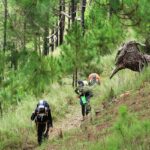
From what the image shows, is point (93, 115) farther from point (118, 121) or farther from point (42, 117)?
point (118, 121)

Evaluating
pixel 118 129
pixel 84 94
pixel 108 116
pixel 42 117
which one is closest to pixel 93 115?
pixel 84 94

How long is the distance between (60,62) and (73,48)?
0.66 m

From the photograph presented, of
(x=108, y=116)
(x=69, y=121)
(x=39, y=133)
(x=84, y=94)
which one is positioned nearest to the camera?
(x=108, y=116)

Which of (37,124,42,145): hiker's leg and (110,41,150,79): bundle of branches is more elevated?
(110,41,150,79): bundle of branches

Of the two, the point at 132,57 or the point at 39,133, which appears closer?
the point at 39,133

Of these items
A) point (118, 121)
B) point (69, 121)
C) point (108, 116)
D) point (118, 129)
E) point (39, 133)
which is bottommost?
point (69, 121)

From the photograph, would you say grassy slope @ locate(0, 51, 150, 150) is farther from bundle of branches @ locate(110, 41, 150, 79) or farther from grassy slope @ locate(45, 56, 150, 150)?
bundle of branches @ locate(110, 41, 150, 79)

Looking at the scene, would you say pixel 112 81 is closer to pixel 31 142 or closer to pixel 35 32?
pixel 31 142

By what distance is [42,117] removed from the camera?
10594mm

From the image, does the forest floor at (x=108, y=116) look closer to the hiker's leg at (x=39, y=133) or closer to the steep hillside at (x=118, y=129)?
the steep hillside at (x=118, y=129)

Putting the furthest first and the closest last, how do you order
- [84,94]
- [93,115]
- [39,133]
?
[84,94]
[93,115]
[39,133]

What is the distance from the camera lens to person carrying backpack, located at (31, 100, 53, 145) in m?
10.4

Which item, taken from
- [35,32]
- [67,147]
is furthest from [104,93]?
[35,32]

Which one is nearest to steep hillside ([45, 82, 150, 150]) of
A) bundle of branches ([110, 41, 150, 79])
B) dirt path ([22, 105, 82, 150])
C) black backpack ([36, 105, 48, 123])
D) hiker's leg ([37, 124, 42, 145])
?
black backpack ([36, 105, 48, 123])
